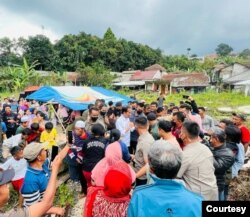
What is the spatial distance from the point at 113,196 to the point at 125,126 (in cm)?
465

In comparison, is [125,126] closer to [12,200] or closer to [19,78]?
[12,200]

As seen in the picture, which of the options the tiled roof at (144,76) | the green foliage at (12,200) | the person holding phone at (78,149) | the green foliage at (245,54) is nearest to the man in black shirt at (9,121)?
the green foliage at (12,200)

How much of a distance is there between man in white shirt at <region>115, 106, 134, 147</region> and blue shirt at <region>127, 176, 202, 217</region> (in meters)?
4.56

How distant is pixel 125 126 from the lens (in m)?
6.83

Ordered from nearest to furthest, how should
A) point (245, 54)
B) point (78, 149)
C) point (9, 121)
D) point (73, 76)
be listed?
point (78, 149), point (9, 121), point (73, 76), point (245, 54)

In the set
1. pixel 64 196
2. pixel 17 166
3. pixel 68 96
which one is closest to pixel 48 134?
pixel 64 196

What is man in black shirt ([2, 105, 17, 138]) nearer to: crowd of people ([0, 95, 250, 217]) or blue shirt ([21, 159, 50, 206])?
crowd of people ([0, 95, 250, 217])

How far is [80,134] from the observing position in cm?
505

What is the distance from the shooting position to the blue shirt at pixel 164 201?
1906 mm

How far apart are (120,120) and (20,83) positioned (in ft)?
78.6

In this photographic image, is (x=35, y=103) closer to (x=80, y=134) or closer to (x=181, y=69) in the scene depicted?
(x=80, y=134)

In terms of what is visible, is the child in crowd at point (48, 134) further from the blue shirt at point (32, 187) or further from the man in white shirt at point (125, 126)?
the blue shirt at point (32, 187)

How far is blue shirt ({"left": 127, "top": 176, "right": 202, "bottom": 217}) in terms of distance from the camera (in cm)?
191

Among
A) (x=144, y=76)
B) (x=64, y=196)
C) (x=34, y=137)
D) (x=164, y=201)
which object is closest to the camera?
(x=164, y=201)
